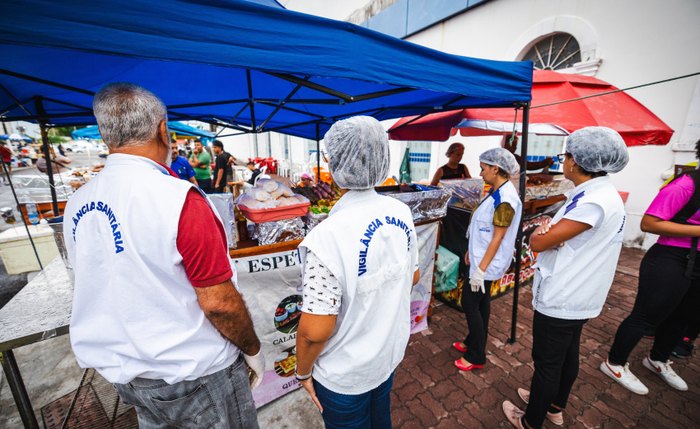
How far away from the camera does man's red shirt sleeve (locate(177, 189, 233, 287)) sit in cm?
104

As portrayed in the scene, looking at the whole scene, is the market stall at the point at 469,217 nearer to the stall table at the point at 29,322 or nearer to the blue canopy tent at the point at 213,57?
the blue canopy tent at the point at 213,57

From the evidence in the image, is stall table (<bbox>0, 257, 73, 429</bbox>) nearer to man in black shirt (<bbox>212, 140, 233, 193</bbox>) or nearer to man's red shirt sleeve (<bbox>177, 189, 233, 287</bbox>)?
man's red shirt sleeve (<bbox>177, 189, 233, 287</bbox>)

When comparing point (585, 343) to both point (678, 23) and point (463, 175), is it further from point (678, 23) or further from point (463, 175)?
point (678, 23)

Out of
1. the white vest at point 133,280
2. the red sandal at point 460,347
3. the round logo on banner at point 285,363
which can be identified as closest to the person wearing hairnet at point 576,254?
the red sandal at point 460,347

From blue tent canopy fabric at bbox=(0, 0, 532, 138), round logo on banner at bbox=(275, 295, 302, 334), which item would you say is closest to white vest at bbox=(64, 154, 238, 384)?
blue tent canopy fabric at bbox=(0, 0, 532, 138)

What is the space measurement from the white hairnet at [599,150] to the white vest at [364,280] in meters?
1.32

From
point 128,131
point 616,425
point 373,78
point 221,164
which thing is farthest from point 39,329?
point 221,164

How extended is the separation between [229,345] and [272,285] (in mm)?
1009

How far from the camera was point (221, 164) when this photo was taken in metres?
7.39

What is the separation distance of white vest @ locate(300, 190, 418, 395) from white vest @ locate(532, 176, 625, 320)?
1.17 m

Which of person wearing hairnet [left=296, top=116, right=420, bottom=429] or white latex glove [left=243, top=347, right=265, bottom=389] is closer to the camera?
person wearing hairnet [left=296, top=116, right=420, bottom=429]

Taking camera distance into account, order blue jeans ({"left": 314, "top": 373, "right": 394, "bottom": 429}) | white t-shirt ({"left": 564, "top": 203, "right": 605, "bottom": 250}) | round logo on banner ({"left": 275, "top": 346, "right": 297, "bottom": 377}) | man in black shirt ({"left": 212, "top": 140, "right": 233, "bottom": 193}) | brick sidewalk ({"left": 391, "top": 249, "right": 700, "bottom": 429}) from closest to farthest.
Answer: blue jeans ({"left": 314, "top": 373, "right": 394, "bottom": 429}), white t-shirt ({"left": 564, "top": 203, "right": 605, "bottom": 250}), brick sidewalk ({"left": 391, "top": 249, "right": 700, "bottom": 429}), round logo on banner ({"left": 275, "top": 346, "right": 297, "bottom": 377}), man in black shirt ({"left": 212, "top": 140, "right": 233, "bottom": 193})

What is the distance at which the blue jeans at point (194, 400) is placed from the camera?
1189 mm

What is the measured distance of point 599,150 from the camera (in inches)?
67.0
